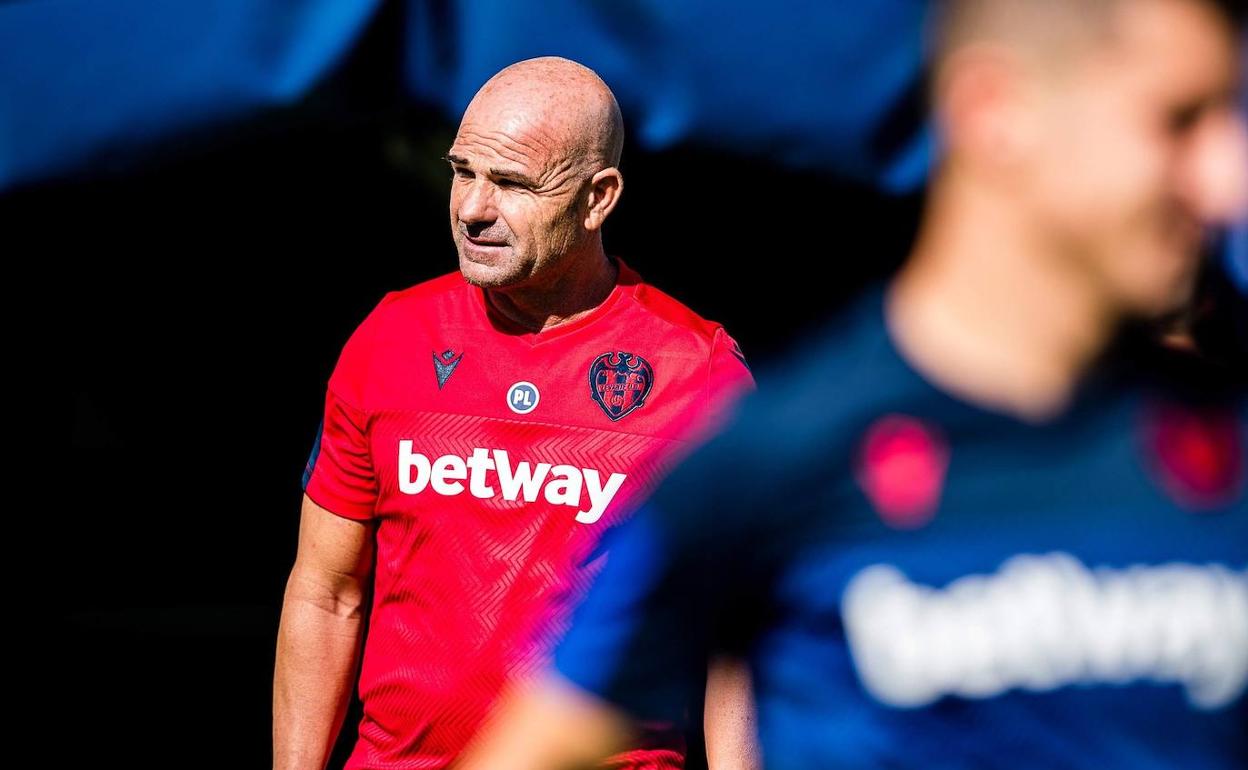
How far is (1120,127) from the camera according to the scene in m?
1.30

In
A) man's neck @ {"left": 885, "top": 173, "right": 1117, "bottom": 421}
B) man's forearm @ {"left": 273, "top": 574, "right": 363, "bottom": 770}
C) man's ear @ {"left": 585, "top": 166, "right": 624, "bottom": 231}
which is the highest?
man's neck @ {"left": 885, "top": 173, "right": 1117, "bottom": 421}

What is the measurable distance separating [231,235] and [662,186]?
4.43 feet

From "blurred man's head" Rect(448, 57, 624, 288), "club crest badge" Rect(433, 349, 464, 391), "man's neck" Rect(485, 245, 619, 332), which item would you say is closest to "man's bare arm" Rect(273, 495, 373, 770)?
"club crest badge" Rect(433, 349, 464, 391)

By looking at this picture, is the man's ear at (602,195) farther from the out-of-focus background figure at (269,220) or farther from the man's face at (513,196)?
the out-of-focus background figure at (269,220)

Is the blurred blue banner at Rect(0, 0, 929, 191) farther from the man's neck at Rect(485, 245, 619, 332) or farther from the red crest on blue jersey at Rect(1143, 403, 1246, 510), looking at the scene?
the red crest on blue jersey at Rect(1143, 403, 1246, 510)

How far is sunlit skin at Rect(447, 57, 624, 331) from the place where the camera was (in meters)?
2.84

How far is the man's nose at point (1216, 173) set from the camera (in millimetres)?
1299

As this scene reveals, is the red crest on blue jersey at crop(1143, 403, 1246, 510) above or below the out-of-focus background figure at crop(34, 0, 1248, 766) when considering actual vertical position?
above

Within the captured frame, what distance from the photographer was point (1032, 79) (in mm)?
1326

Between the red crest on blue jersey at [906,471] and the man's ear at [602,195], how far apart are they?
5.06ft

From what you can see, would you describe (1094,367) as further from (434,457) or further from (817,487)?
(434,457)

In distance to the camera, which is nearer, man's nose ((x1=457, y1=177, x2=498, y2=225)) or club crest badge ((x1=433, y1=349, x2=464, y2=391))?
man's nose ((x1=457, y1=177, x2=498, y2=225))

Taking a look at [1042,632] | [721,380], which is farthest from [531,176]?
[1042,632]

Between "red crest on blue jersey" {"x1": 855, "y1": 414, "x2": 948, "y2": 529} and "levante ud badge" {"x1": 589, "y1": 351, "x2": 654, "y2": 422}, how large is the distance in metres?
1.37
